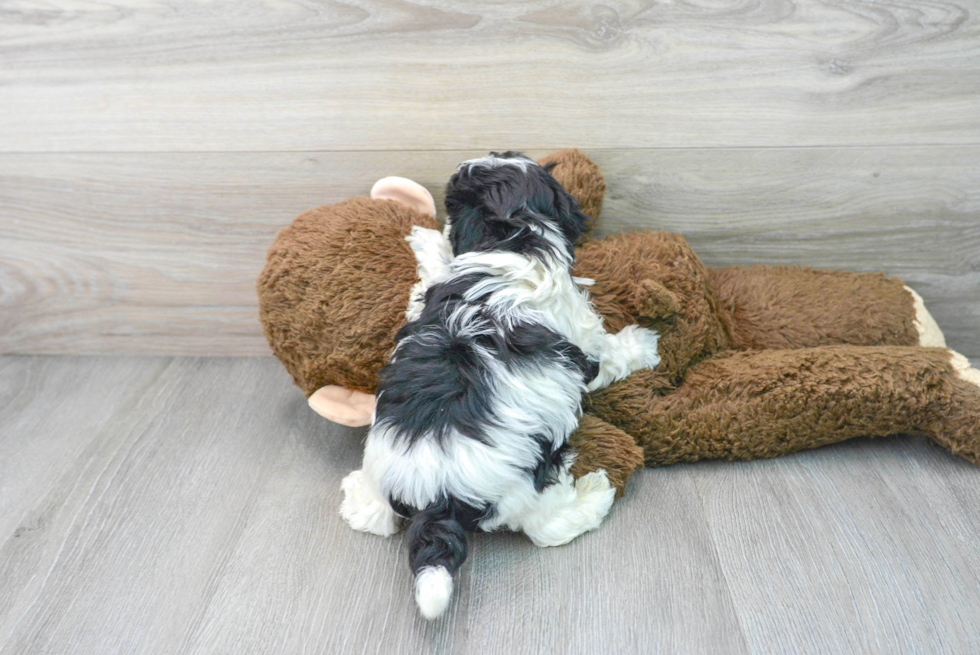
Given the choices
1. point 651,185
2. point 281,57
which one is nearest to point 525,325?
point 651,185

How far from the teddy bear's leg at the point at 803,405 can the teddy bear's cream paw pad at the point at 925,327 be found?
127mm

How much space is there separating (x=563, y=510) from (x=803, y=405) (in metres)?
0.53

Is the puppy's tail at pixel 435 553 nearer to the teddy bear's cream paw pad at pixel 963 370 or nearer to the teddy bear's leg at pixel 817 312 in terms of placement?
the teddy bear's leg at pixel 817 312

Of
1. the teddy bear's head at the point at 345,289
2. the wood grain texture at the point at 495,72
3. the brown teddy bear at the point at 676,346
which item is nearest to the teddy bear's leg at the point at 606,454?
the brown teddy bear at the point at 676,346

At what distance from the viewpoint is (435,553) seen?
106 centimetres

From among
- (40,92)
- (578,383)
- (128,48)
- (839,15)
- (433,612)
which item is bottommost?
(433,612)

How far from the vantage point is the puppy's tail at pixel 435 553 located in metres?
1.01

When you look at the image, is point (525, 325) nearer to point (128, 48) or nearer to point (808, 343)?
point (808, 343)

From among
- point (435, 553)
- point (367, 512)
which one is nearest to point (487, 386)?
point (435, 553)

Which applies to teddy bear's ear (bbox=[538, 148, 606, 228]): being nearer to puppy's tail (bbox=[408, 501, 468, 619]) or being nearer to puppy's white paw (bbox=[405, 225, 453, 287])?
puppy's white paw (bbox=[405, 225, 453, 287])

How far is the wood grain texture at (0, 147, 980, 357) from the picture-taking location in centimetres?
162

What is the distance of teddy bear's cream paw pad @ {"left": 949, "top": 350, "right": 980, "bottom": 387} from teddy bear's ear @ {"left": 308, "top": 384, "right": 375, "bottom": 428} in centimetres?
118

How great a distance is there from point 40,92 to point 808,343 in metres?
1.83

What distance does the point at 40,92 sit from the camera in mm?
1646
